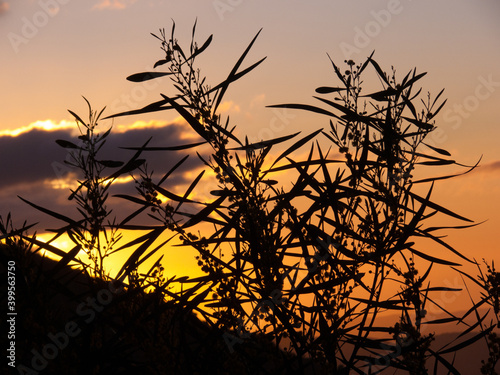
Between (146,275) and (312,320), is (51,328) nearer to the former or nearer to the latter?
(146,275)

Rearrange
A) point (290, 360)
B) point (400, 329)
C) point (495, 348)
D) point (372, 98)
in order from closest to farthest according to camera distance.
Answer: point (290, 360), point (400, 329), point (495, 348), point (372, 98)

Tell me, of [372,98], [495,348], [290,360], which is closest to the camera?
[290,360]

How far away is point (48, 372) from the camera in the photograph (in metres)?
2.04

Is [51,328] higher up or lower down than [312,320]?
lower down

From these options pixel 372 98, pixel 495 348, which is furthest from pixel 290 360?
pixel 372 98

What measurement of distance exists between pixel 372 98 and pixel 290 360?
3.60ft

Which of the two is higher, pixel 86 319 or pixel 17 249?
pixel 17 249

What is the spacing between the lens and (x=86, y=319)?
2.05 m

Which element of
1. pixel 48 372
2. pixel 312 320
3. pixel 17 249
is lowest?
pixel 48 372

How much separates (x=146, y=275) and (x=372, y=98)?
3.79 ft

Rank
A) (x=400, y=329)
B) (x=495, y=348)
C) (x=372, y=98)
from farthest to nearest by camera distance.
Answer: (x=372, y=98) → (x=495, y=348) → (x=400, y=329)

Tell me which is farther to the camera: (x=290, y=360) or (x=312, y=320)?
(x=312, y=320)

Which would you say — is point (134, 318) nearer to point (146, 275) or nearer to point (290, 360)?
point (146, 275)

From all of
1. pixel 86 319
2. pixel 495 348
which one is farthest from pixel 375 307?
pixel 86 319
